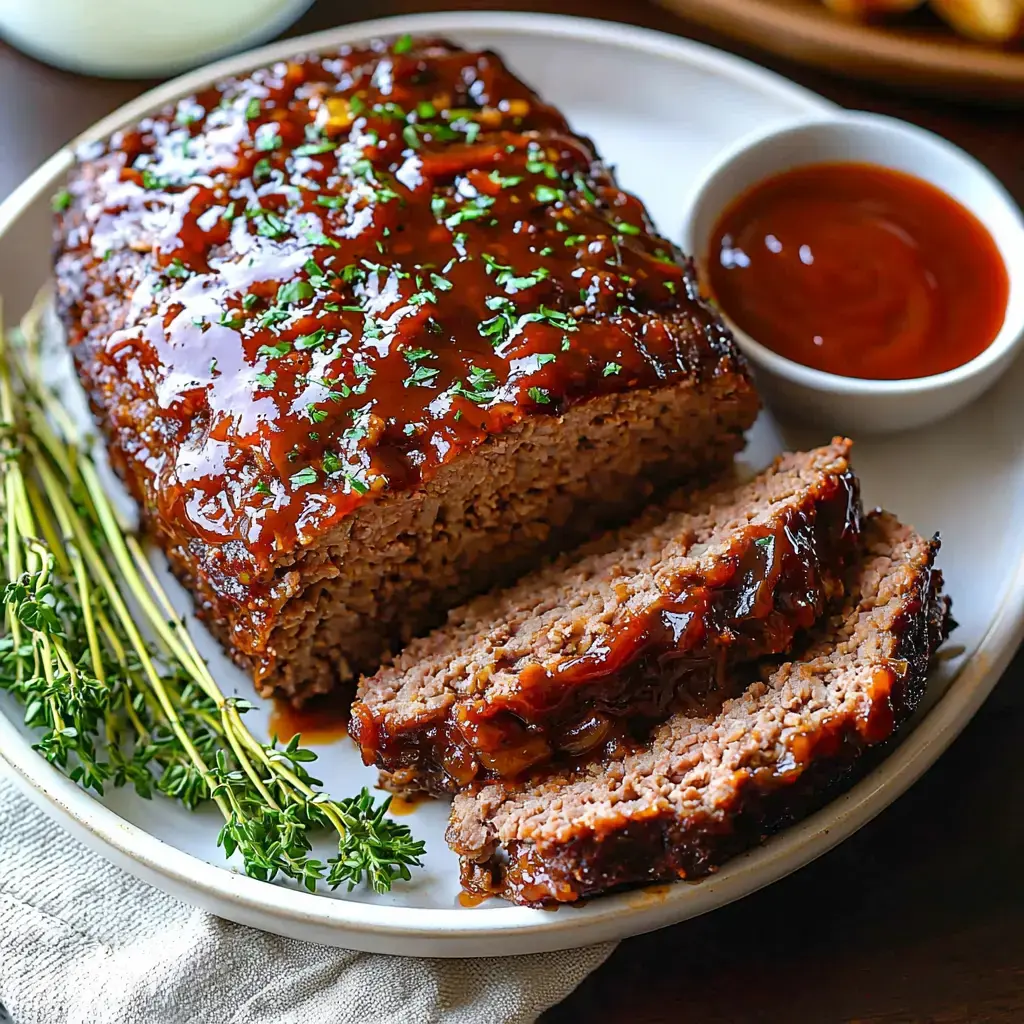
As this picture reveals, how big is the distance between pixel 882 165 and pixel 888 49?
0.93 m

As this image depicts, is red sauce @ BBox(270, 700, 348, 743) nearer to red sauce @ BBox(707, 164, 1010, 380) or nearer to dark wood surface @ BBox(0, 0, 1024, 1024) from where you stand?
dark wood surface @ BBox(0, 0, 1024, 1024)

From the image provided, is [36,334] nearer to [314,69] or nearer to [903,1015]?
[314,69]

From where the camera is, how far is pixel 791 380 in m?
4.39

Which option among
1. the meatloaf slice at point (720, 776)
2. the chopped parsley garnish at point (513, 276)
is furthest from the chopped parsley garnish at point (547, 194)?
the meatloaf slice at point (720, 776)

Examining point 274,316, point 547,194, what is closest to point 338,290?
point 274,316

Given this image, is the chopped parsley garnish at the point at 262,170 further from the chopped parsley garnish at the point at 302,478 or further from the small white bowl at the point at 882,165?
the small white bowl at the point at 882,165

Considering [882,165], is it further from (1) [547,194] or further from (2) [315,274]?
(2) [315,274]

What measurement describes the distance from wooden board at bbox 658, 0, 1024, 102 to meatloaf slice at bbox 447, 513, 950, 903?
2788 millimetres

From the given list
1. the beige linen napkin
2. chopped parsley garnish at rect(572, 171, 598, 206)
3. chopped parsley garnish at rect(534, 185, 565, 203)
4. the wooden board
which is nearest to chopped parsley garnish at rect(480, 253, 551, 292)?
chopped parsley garnish at rect(534, 185, 565, 203)

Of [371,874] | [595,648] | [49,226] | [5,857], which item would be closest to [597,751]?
[595,648]

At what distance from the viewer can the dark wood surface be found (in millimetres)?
3740

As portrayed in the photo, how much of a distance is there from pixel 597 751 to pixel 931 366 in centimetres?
199

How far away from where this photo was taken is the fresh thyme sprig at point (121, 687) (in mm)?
3584

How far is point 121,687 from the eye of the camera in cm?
400
